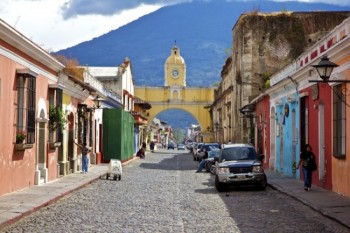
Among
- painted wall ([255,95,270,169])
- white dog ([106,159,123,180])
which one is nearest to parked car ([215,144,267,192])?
white dog ([106,159,123,180])

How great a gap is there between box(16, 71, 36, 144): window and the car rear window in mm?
6014

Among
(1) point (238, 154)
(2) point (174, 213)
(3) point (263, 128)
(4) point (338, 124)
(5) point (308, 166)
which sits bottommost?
(2) point (174, 213)

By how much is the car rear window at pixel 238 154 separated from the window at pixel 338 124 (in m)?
3.44

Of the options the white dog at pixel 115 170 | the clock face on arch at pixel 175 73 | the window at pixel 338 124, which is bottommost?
the white dog at pixel 115 170

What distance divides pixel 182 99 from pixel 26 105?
69748 mm

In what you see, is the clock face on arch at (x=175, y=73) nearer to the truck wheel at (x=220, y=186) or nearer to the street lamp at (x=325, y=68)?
the truck wheel at (x=220, y=186)

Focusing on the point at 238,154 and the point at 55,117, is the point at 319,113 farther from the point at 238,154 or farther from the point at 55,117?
the point at 55,117

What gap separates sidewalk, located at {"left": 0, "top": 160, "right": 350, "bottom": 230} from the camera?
38.3ft

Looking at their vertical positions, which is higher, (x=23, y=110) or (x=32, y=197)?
(x=23, y=110)

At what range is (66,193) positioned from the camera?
16719 millimetres

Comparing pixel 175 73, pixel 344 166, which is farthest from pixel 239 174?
pixel 175 73

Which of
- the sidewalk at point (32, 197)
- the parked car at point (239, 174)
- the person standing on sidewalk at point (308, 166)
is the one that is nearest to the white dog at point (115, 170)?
the sidewalk at point (32, 197)

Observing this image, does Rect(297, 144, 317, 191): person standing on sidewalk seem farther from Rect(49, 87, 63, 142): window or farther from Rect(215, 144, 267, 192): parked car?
Rect(49, 87, 63, 142): window

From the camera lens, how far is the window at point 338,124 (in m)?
16.0
